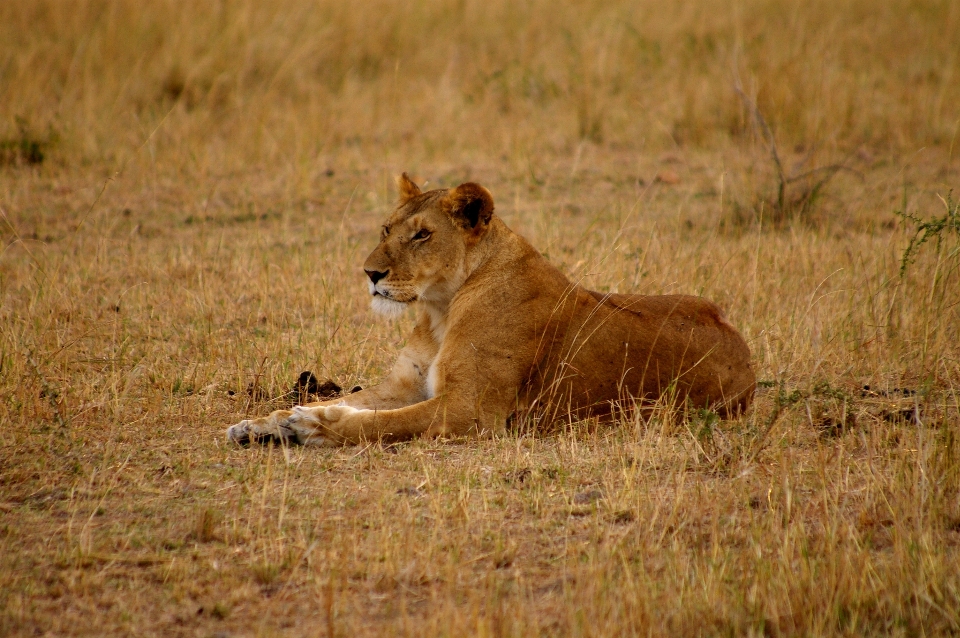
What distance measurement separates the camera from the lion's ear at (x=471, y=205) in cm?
496

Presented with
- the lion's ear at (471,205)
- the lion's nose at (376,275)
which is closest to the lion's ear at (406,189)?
the lion's ear at (471,205)

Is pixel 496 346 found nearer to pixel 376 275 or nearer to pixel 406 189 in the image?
pixel 376 275

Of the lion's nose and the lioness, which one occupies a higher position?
the lion's nose

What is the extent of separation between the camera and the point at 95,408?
16.1 feet

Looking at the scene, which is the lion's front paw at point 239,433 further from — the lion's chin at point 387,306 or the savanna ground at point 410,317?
the lion's chin at point 387,306

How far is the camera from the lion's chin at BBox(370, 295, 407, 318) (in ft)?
16.3

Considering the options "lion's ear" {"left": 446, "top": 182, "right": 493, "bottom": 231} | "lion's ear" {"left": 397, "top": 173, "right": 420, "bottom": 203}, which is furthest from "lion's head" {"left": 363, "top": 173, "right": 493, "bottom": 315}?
"lion's ear" {"left": 397, "top": 173, "right": 420, "bottom": 203}

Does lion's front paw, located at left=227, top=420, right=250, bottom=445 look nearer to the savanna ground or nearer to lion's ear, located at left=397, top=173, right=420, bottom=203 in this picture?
the savanna ground

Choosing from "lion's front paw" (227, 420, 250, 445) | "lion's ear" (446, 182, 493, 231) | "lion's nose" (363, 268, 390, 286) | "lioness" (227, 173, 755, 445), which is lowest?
"lion's front paw" (227, 420, 250, 445)

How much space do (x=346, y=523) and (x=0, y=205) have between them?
19.6 feet

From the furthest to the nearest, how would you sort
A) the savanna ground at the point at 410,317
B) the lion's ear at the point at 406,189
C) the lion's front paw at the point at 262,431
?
the lion's ear at the point at 406,189, the lion's front paw at the point at 262,431, the savanna ground at the point at 410,317

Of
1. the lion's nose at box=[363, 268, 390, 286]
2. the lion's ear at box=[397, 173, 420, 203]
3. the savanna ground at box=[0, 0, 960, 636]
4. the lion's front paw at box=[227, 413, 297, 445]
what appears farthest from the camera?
the lion's ear at box=[397, 173, 420, 203]

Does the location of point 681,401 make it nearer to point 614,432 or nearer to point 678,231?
point 614,432

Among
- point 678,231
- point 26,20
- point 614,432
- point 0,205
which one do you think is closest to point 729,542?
point 614,432
